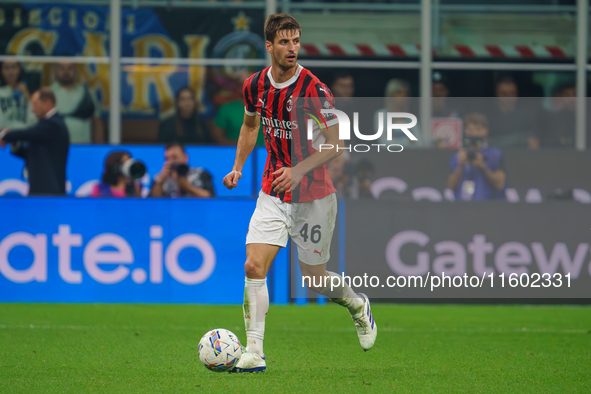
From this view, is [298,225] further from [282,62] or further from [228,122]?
[228,122]

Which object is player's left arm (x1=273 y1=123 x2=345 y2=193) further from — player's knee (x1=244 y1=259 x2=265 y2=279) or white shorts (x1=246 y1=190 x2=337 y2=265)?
player's knee (x1=244 y1=259 x2=265 y2=279)

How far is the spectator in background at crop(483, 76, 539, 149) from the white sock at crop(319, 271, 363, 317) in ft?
19.8

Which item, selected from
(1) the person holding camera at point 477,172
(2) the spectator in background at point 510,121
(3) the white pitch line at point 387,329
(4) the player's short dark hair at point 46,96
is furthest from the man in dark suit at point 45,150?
(2) the spectator in background at point 510,121

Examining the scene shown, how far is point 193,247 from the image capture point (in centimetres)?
838

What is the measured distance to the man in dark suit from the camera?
896 centimetres

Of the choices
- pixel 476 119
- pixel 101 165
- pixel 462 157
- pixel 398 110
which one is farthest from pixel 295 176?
pixel 398 110

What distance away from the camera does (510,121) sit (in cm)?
1156

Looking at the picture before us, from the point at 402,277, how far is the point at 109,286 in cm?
285

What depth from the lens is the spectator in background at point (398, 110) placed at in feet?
35.1

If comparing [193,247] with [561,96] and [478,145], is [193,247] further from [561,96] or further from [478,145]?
[561,96]

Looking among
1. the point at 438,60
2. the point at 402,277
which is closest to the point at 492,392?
the point at 402,277

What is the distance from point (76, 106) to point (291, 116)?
729cm

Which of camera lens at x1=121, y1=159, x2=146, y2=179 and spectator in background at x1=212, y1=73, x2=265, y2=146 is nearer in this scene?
camera lens at x1=121, y1=159, x2=146, y2=179

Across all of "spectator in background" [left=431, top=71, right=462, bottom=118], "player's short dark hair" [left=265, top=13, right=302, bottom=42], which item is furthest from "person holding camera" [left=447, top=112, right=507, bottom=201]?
"player's short dark hair" [left=265, top=13, right=302, bottom=42]
